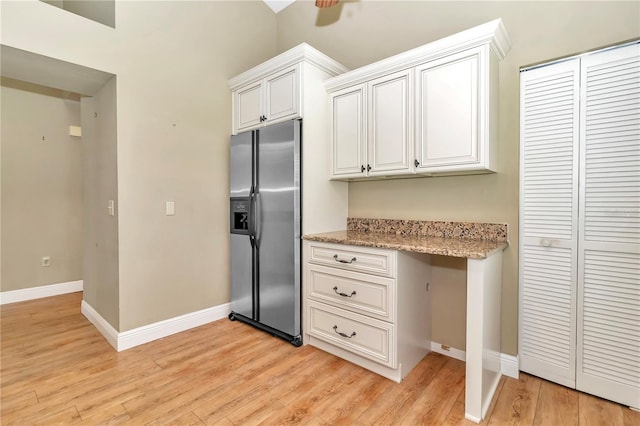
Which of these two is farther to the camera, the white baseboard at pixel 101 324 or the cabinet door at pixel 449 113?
the white baseboard at pixel 101 324

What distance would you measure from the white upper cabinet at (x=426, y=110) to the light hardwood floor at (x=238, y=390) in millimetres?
1420

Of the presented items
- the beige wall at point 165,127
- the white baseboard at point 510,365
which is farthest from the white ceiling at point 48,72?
the white baseboard at point 510,365

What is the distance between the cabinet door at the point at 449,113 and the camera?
1.89 metres

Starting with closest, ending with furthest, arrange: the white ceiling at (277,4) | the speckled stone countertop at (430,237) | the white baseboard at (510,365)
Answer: the speckled stone countertop at (430,237)
the white baseboard at (510,365)
the white ceiling at (277,4)

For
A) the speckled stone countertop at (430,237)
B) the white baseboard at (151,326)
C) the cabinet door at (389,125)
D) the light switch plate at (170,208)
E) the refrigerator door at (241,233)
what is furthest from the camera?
the refrigerator door at (241,233)

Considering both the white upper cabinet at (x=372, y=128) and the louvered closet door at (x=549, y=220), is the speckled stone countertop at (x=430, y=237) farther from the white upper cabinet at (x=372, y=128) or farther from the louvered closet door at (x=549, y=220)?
the white upper cabinet at (x=372, y=128)

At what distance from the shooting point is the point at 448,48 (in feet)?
6.36

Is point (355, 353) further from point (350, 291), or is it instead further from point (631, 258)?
point (631, 258)

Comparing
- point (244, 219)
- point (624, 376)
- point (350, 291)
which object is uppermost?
point (244, 219)

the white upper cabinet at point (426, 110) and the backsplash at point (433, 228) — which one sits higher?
the white upper cabinet at point (426, 110)

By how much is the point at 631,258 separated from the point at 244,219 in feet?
8.88

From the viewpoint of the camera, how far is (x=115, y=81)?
2.38m

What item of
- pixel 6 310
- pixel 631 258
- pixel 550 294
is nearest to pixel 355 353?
pixel 550 294

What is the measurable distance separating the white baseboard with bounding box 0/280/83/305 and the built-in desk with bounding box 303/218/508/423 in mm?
3572
